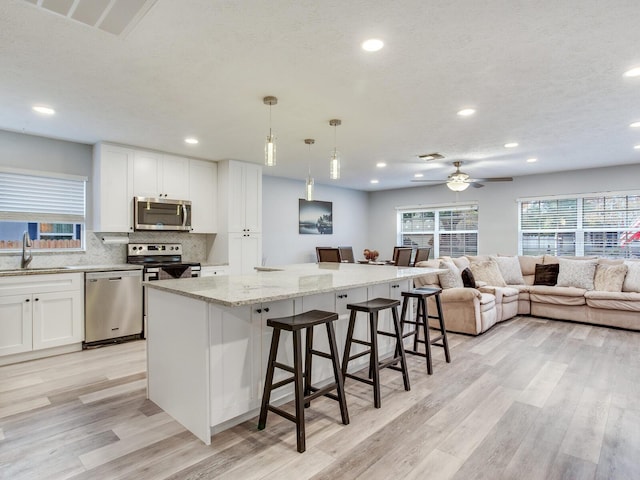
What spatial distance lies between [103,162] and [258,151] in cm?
186

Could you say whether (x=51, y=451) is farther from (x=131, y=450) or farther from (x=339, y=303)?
(x=339, y=303)

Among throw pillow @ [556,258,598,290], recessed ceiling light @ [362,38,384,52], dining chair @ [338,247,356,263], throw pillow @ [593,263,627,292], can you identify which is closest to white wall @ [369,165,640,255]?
dining chair @ [338,247,356,263]

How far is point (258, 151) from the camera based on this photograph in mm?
4930

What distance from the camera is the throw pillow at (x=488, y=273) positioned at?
564 cm

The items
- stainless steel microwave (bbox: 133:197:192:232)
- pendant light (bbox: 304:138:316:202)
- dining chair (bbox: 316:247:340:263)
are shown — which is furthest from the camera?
dining chair (bbox: 316:247:340:263)

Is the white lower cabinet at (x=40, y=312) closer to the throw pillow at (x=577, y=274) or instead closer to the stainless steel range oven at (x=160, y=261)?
the stainless steel range oven at (x=160, y=261)

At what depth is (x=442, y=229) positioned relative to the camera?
816cm

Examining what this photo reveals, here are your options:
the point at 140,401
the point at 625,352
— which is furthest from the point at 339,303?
the point at 625,352

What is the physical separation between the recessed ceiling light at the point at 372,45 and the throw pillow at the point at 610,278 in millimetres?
5038

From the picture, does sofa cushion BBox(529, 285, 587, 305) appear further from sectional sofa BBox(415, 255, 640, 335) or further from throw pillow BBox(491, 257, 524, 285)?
throw pillow BBox(491, 257, 524, 285)

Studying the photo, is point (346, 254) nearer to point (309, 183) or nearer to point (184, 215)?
point (184, 215)

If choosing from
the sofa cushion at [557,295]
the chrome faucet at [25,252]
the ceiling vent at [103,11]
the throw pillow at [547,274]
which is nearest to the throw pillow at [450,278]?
the sofa cushion at [557,295]

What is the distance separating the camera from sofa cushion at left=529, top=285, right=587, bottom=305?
17.0 feet

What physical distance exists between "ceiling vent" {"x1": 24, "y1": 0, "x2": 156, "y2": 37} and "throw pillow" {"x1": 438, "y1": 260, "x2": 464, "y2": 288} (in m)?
4.36
